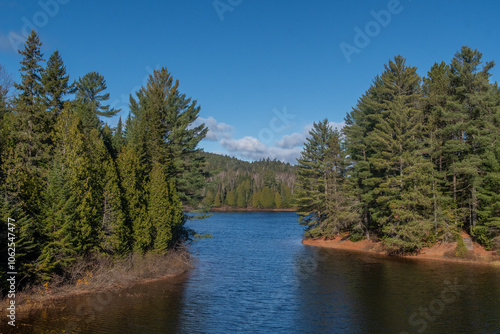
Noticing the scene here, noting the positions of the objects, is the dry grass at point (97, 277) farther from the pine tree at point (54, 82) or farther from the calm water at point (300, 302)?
the pine tree at point (54, 82)

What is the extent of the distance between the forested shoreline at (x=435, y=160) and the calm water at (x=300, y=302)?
5983mm

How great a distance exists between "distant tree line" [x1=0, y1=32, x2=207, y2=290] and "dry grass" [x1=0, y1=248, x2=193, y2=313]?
2.29 ft

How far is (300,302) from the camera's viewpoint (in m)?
24.9

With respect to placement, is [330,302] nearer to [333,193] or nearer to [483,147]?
[483,147]

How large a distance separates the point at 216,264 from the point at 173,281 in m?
9.01

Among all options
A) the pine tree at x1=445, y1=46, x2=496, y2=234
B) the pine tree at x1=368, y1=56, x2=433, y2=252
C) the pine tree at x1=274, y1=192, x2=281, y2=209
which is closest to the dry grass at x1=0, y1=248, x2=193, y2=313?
the pine tree at x1=368, y1=56, x2=433, y2=252

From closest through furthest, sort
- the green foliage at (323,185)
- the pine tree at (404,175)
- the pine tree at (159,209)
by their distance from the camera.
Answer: the pine tree at (159,209) < the pine tree at (404,175) < the green foliage at (323,185)

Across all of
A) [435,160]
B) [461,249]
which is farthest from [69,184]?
[435,160]

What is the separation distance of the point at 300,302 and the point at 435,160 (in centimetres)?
3604

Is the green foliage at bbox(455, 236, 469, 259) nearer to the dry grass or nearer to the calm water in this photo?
the calm water

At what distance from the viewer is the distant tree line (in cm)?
2241

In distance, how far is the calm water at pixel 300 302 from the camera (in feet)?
64.4

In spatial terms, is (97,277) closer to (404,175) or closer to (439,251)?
(404,175)

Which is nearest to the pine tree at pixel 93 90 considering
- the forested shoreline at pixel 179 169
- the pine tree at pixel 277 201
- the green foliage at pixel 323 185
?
the forested shoreline at pixel 179 169
